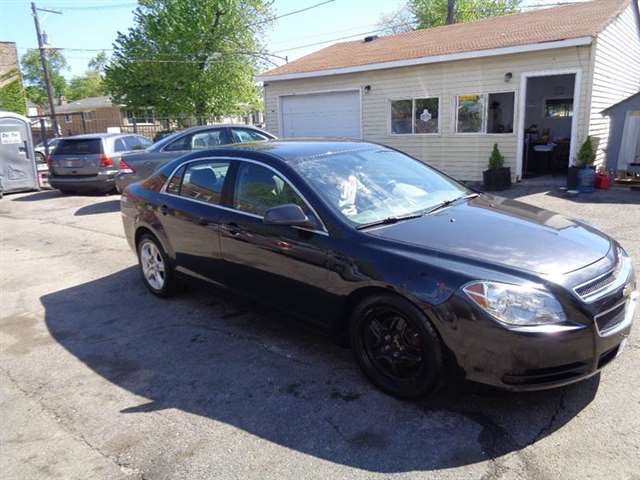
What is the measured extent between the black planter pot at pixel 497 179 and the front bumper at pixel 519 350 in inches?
363

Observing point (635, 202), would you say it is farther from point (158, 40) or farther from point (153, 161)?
point (158, 40)

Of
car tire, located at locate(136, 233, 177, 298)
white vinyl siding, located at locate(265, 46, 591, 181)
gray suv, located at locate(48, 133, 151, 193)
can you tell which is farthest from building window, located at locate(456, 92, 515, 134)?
car tire, located at locate(136, 233, 177, 298)

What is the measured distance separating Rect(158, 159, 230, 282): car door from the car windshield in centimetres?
95

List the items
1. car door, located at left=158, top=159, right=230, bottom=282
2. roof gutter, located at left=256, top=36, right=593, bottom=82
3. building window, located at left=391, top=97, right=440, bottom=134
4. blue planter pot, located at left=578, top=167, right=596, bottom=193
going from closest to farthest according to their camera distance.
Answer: car door, located at left=158, top=159, right=230, bottom=282 < blue planter pot, located at left=578, top=167, right=596, bottom=193 < roof gutter, located at left=256, top=36, right=593, bottom=82 < building window, located at left=391, top=97, right=440, bottom=134

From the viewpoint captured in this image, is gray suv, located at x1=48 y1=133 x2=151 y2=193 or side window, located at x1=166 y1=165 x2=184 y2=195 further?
gray suv, located at x1=48 y1=133 x2=151 y2=193

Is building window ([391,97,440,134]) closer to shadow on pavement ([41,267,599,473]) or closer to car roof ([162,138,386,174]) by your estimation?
car roof ([162,138,386,174])

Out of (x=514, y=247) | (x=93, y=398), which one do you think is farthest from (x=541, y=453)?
(x=93, y=398)

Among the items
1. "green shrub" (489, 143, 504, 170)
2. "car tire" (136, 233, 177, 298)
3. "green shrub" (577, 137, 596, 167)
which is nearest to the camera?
"car tire" (136, 233, 177, 298)

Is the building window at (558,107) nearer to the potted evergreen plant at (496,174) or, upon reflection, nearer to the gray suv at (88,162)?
the potted evergreen plant at (496,174)

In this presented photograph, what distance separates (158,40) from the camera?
27375mm

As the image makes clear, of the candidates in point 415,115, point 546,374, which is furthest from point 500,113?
point 546,374

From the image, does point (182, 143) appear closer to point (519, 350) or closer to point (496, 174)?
point (496, 174)

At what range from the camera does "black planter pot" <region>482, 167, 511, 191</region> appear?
1159cm

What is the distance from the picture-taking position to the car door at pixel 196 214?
4.35 m
